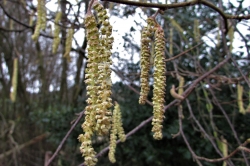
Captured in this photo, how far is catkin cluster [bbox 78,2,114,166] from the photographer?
0.45 meters

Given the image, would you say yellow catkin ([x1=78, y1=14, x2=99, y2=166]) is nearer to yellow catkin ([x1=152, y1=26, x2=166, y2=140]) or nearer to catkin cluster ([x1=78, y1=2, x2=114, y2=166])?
catkin cluster ([x1=78, y1=2, x2=114, y2=166])

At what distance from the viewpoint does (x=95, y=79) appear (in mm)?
472

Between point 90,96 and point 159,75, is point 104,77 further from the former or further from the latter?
point 159,75

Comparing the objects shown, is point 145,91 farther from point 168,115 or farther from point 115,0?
point 168,115

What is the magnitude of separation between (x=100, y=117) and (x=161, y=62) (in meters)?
0.24

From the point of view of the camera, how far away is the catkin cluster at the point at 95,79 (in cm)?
45

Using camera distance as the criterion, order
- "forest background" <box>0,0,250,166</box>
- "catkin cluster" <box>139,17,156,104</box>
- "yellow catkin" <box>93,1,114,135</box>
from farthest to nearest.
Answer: "forest background" <box>0,0,250,166</box> < "catkin cluster" <box>139,17,156,104</box> < "yellow catkin" <box>93,1,114,135</box>

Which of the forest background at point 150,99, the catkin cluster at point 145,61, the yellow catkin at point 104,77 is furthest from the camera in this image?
the forest background at point 150,99

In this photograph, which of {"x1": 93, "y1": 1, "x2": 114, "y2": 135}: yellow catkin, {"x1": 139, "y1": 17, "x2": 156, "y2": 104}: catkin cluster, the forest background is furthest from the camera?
the forest background

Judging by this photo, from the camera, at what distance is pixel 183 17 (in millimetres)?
2693

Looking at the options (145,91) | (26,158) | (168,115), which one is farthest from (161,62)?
(26,158)

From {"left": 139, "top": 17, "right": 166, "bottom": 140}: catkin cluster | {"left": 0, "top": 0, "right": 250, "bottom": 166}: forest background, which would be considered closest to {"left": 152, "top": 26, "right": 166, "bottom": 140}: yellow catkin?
{"left": 139, "top": 17, "right": 166, "bottom": 140}: catkin cluster

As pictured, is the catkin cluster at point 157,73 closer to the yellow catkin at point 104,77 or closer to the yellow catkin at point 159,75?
the yellow catkin at point 159,75

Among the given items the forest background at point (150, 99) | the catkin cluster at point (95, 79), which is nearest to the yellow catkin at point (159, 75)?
the catkin cluster at point (95, 79)
